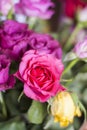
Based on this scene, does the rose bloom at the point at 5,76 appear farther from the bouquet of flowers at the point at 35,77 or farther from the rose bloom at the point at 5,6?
the rose bloom at the point at 5,6

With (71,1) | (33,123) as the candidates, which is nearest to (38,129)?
(33,123)

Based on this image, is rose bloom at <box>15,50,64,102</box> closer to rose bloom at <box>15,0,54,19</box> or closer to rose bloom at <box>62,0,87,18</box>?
rose bloom at <box>15,0,54,19</box>

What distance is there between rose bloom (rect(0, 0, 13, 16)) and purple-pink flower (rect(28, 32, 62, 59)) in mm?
128

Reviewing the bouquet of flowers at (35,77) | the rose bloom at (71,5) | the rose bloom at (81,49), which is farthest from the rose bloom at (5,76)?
the rose bloom at (71,5)

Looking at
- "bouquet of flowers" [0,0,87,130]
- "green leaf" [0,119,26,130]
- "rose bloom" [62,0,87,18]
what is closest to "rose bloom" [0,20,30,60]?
"bouquet of flowers" [0,0,87,130]

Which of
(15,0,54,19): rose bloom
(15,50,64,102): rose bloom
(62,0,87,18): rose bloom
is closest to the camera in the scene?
(15,50,64,102): rose bloom

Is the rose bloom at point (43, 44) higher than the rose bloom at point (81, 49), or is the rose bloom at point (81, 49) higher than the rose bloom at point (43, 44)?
the rose bloom at point (43, 44)

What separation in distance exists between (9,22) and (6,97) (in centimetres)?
11

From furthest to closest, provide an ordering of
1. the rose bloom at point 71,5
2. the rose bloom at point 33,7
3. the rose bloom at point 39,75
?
the rose bloom at point 71,5
the rose bloom at point 33,7
the rose bloom at point 39,75

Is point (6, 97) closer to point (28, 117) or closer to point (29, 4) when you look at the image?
point (28, 117)

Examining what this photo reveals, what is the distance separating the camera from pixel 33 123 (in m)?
0.50

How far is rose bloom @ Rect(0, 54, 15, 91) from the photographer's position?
0.44 meters

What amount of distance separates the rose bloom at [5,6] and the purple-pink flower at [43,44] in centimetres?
13

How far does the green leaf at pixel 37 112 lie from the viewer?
467mm
